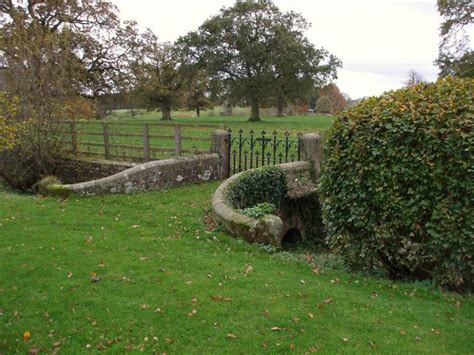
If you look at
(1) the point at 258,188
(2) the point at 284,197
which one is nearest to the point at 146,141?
(1) the point at 258,188

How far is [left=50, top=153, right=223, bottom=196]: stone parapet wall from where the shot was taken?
31.6 ft

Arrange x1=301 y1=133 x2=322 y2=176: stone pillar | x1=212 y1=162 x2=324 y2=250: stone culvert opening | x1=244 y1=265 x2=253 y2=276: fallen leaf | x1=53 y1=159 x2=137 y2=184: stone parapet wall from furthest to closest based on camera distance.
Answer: x1=53 y1=159 x2=137 y2=184: stone parapet wall
x1=301 y1=133 x2=322 y2=176: stone pillar
x1=212 y1=162 x2=324 y2=250: stone culvert opening
x1=244 y1=265 x2=253 y2=276: fallen leaf

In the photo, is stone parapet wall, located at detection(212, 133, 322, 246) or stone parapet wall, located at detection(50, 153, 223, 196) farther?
stone parapet wall, located at detection(50, 153, 223, 196)

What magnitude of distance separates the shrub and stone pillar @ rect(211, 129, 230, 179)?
2.60 meters

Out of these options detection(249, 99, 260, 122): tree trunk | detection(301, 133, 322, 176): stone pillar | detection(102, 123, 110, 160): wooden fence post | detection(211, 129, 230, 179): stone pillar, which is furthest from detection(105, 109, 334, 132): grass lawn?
detection(102, 123, 110, 160): wooden fence post

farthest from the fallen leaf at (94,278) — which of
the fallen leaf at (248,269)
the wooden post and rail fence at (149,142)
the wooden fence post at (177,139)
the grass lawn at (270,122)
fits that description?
the grass lawn at (270,122)

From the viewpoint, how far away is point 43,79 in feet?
38.9

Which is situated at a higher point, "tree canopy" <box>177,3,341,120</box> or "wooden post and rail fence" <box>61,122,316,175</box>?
"tree canopy" <box>177,3,341,120</box>

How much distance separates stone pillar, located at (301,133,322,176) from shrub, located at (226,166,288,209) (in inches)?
46.6

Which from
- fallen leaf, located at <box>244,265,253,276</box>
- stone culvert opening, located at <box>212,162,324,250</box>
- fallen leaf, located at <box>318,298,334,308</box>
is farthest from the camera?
stone culvert opening, located at <box>212,162,324,250</box>

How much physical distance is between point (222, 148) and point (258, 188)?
9.73ft

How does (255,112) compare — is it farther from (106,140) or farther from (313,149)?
(313,149)

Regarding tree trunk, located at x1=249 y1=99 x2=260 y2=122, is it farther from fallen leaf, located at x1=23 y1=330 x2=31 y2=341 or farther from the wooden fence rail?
fallen leaf, located at x1=23 y1=330 x2=31 y2=341

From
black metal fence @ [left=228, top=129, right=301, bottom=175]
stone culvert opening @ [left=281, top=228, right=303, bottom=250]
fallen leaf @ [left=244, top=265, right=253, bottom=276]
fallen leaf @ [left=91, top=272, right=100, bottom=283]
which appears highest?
black metal fence @ [left=228, top=129, right=301, bottom=175]
